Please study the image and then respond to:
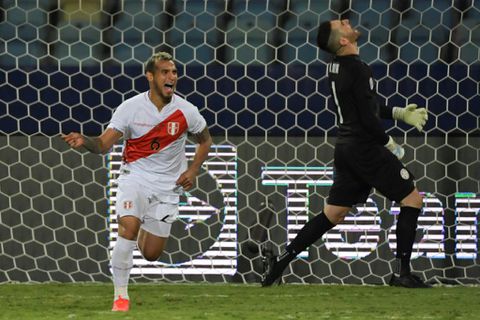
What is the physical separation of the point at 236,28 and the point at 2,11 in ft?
4.34

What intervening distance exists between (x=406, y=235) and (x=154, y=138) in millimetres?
1419

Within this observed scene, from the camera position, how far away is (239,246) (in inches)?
285

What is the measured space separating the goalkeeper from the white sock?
1396 mm

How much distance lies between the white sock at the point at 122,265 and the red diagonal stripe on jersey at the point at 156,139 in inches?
20.7

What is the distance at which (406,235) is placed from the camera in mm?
6637

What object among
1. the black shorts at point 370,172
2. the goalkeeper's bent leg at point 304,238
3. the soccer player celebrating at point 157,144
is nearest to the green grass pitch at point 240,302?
the goalkeeper's bent leg at point 304,238

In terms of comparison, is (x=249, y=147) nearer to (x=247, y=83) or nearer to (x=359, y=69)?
(x=247, y=83)

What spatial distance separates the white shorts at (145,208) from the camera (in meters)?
6.01

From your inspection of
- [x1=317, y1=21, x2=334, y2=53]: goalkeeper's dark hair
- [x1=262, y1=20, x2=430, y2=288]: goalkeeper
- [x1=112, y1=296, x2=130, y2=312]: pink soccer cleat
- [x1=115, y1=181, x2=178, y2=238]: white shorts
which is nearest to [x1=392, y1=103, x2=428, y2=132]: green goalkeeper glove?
[x1=262, y1=20, x2=430, y2=288]: goalkeeper

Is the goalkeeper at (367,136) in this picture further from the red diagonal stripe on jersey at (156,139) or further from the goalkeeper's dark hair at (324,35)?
the red diagonal stripe on jersey at (156,139)

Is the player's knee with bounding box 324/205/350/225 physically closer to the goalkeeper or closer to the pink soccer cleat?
the goalkeeper

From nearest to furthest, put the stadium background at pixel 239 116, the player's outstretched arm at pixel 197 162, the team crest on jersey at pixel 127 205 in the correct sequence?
1. the team crest on jersey at pixel 127 205
2. the player's outstretched arm at pixel 197 162
3. the stadium background at pixel 239 116

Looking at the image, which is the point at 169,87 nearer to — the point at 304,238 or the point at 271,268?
the point at 304,238

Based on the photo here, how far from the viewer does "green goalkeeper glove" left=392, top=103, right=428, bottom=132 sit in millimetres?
6637
